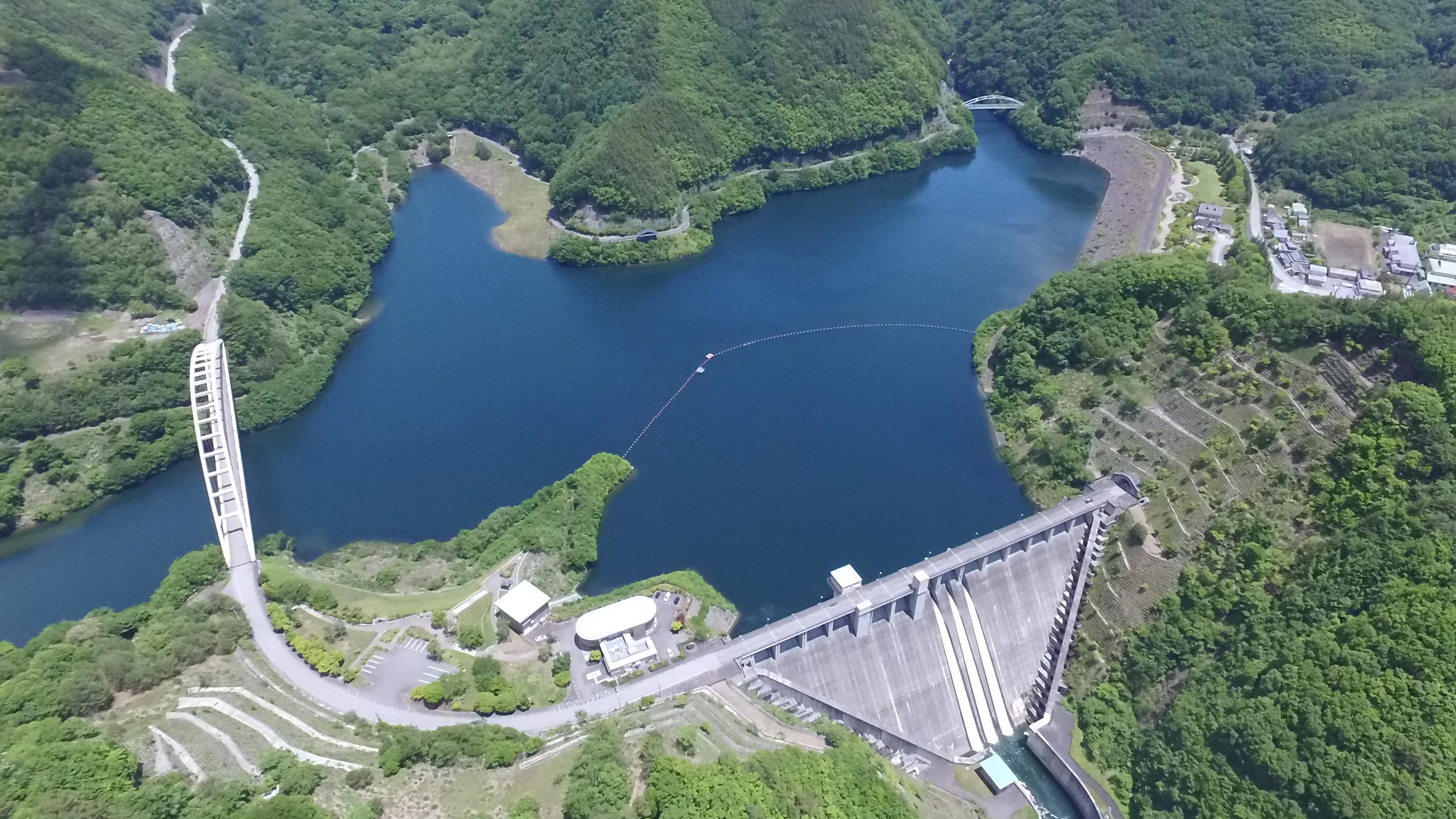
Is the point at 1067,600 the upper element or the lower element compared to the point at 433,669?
lower

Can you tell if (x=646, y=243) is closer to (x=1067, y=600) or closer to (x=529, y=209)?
(x=529, y=209)

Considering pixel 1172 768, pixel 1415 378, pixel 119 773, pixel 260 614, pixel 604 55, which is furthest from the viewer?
pixel 604 55

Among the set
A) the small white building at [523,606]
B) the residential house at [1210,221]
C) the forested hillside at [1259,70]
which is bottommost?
the residential house at [1210,221]

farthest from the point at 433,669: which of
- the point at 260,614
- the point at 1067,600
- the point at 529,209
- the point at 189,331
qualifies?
the point at 529,209

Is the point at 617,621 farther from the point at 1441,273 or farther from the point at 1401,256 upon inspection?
the point at 1441,273

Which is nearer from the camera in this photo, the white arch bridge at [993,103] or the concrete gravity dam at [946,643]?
the concrete gravity dam at [946,643]

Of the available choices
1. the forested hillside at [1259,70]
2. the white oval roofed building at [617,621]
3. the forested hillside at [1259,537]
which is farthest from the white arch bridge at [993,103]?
the white oval roofed building at [617,621]

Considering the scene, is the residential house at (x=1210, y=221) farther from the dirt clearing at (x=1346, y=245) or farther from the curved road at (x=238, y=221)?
the curved road at (x=238, y=221)
